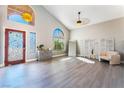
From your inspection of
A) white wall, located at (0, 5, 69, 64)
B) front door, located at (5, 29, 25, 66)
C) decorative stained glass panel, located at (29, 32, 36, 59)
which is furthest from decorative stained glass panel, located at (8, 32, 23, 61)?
decorative stained glass panel, located at (29, 32, 36, 59)

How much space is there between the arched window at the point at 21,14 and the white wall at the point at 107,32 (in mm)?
4524

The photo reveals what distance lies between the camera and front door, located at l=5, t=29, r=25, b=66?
6211 millimetres

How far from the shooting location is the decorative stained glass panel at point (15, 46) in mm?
6406

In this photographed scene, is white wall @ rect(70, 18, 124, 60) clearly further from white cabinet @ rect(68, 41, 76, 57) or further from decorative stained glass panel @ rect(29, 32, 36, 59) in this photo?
decorative stained glass panel @ rect(29, 32, 36, 59)

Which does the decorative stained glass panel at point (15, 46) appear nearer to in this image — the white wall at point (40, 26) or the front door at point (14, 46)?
the front door at point (14, 46)

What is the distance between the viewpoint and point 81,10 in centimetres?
730

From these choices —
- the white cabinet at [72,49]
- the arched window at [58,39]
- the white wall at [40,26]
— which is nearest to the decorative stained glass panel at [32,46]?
the white wall at [40,26]

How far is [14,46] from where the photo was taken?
21.7 ft

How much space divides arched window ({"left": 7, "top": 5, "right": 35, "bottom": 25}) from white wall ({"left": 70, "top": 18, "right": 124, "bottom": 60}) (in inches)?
178

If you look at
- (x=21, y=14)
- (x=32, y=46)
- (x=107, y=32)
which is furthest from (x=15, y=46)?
(x=107, y=32)

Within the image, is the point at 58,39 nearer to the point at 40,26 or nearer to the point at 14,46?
the point at 40,26

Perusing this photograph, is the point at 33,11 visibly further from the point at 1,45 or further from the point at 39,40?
the point at 1,45

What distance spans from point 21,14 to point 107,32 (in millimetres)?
5504
